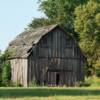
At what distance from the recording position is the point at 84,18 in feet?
266

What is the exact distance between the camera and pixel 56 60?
64812 mm

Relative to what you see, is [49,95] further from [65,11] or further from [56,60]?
[65,11]

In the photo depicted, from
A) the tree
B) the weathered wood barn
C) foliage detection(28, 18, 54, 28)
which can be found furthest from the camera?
foliage detection(28, 18, 54, 28)

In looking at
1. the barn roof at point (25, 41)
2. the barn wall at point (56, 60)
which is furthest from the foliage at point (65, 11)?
the barn wall at point (56, 60)

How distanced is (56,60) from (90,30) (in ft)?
56.6

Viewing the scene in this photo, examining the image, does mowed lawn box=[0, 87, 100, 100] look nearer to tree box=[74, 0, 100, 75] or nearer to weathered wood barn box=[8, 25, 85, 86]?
weathered wood barn box=[8, 25, 85, 86]

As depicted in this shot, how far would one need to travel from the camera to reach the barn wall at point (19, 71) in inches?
2505

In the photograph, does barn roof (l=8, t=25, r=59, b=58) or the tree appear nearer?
barn roof (l=8, t=25, r=59, b=58)

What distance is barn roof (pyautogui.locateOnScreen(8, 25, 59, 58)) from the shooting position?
6391 cm

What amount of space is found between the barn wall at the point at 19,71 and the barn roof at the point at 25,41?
0.80 metres

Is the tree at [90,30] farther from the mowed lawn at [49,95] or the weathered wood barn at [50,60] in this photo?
the mowed lawn at [49,95]

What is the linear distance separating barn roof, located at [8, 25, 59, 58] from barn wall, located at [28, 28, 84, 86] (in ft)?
2.59

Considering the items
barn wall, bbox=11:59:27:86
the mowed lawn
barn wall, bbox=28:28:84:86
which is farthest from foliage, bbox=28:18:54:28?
the mowed lawn

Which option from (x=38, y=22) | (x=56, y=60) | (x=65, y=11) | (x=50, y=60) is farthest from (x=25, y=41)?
Result: (x=38, y=22)
